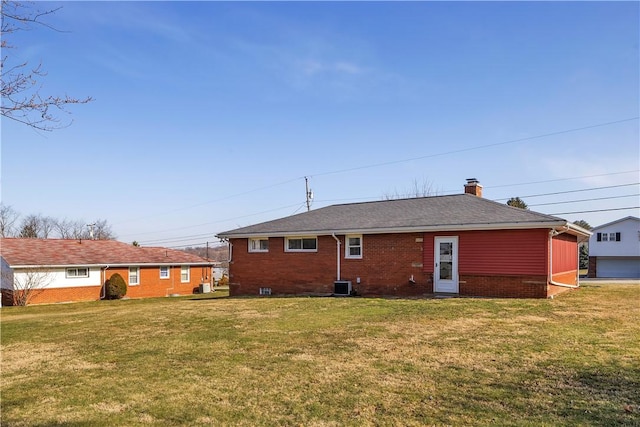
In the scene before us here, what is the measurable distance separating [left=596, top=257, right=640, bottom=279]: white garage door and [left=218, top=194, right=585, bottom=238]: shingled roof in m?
32.8

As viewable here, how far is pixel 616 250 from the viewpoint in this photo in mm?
44812

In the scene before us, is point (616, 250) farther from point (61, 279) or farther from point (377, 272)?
point (61, 279)

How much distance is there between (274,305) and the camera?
49.1ft

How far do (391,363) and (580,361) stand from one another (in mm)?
2755

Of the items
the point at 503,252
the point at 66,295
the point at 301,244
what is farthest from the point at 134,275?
the point at 503,252

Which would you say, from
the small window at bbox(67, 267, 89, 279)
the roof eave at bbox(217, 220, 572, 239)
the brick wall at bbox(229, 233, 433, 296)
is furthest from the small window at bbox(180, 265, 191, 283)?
the roof eave at bbox(217, 220, 572, 239)

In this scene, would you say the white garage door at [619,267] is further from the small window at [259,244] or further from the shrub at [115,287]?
the shrub at [115,287]

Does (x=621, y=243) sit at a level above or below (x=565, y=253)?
below

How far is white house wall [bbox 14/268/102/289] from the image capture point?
1081 inches

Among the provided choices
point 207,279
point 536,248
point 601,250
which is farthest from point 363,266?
point 601,250

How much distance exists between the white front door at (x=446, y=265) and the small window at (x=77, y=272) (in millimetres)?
24844

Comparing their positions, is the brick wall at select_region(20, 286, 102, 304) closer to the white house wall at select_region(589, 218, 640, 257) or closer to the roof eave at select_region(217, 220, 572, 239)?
the roof eave at select_region(217, 220, 572, 239)

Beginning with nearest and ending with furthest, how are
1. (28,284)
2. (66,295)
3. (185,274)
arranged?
(28,284), (66,295), (185,274)

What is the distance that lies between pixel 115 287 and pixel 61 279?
11.3 feet
